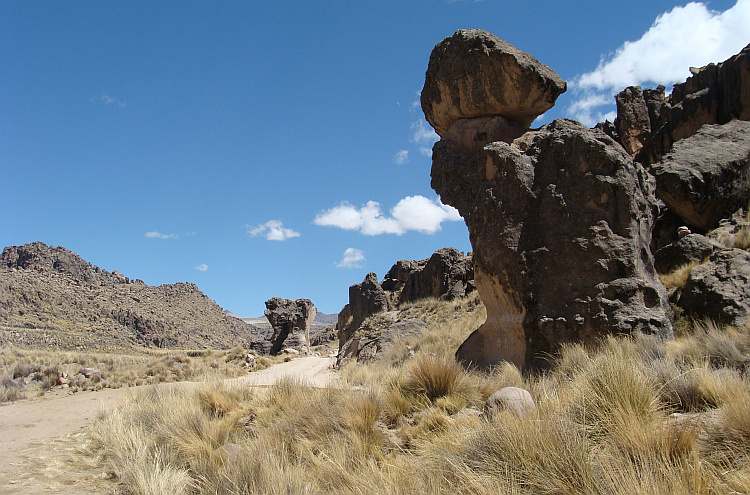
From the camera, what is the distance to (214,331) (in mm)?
78188

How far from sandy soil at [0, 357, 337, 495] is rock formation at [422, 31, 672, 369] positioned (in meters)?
3.73

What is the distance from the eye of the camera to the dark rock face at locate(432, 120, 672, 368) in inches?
276

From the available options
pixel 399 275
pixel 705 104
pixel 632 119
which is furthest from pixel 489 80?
pixel 399 275

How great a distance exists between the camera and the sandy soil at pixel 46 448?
5.38m

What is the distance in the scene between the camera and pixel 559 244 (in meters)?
7.59

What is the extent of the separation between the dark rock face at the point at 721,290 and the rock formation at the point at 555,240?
638 mm

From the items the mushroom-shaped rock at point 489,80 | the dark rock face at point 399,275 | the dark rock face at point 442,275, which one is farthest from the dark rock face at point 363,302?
the mushroom-shaped rock at point 489,80

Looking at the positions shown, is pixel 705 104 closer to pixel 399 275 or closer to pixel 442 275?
pixel 442 275

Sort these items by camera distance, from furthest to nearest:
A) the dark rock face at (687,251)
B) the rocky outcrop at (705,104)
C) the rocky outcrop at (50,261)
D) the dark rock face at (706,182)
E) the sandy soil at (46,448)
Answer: the rocky outcrop at (50,261)
the rocky outcrop at (705,104)
the dark rock face at (706,182)
the dark rock face at (687,251)
the sandy soil at (46,448)

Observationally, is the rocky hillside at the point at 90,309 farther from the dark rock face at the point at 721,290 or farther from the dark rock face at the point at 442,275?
the dark rock face at the point at 721,290

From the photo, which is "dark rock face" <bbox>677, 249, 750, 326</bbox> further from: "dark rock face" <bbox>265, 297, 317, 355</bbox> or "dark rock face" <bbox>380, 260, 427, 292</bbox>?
"dark rock face" <bbox>265, 297, 317, 355</bbox>

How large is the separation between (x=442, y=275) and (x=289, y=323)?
16.4 metres

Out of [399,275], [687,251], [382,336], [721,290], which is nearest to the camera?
[721,290]

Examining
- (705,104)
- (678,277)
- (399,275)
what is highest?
(705,104)
